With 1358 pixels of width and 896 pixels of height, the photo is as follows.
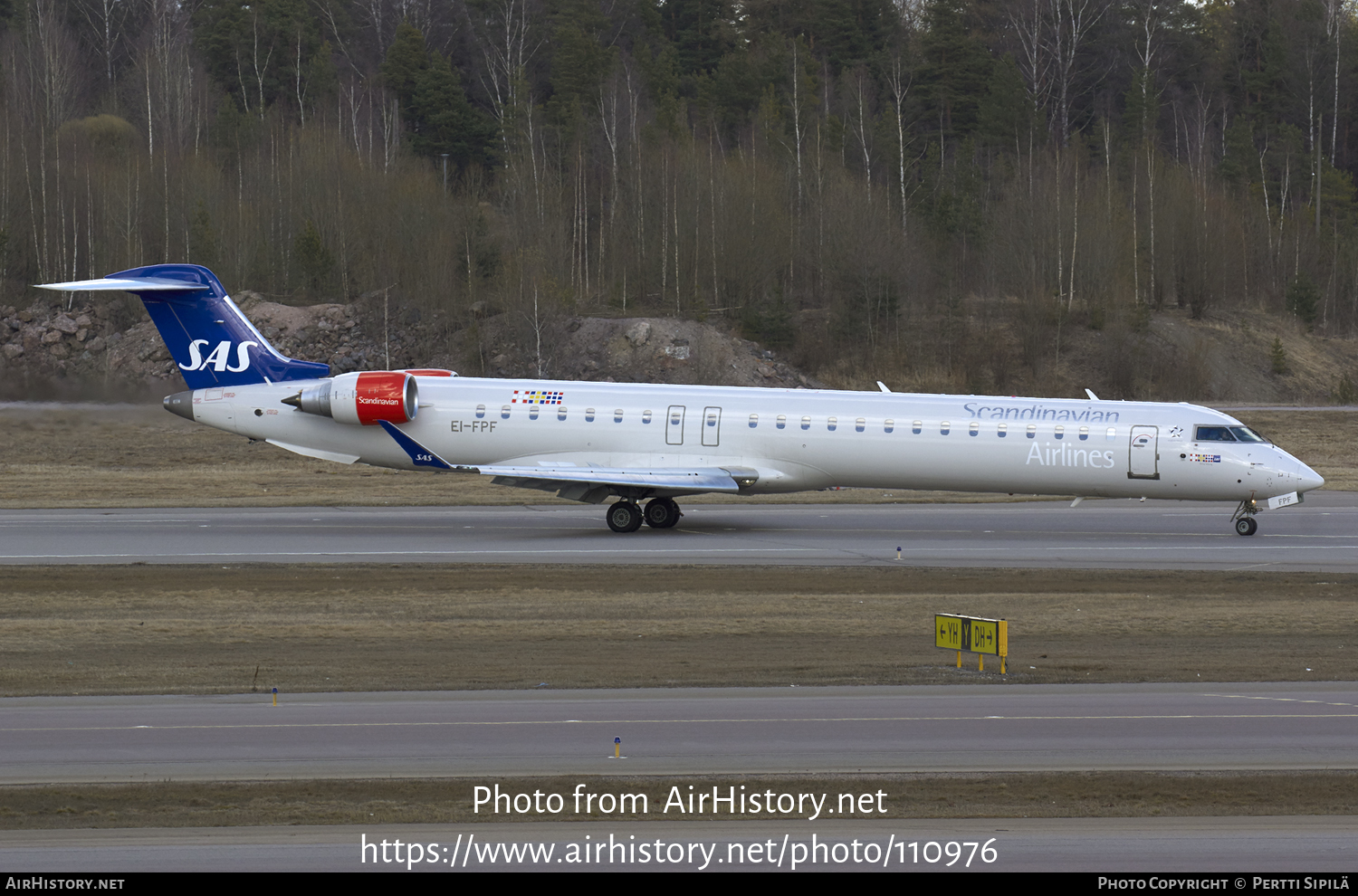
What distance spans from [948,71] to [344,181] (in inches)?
1602

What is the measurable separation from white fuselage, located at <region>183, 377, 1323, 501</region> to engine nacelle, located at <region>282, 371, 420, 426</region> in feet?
1.20

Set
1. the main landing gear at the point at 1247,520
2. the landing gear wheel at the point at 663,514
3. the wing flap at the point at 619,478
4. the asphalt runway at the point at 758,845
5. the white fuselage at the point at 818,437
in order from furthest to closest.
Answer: the landing gear wheel at the point at 663,514 → the main landing gear at the point at 1247,520 → the white fuselage at the point at 818,437 → the wing flap at the point at 619,478 → the asphalt runway at the point at 758,845

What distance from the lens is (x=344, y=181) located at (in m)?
65.3

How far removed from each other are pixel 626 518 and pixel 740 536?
96.1 inches

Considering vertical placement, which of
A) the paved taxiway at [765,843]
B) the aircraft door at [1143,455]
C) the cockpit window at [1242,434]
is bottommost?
the paved taxiway at [765,843]

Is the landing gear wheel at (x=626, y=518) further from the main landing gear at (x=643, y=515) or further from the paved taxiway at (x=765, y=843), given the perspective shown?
the paved taxiway at (x=765, y=843)

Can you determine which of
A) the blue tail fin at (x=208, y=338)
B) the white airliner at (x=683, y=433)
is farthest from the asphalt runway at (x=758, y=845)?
the blue tail fin at (x=208, y=338)

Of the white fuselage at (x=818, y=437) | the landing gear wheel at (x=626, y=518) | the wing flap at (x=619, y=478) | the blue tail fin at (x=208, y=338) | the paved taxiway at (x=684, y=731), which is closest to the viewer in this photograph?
the paved taxiway at (x=684, y=731)

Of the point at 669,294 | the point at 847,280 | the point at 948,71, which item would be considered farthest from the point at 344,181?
the point at 948,71

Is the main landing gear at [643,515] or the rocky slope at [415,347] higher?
the rocky slope at [415,347]

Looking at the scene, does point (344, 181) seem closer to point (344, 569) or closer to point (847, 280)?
point (847, 280)

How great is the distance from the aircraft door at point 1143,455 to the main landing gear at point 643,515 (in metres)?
9.51

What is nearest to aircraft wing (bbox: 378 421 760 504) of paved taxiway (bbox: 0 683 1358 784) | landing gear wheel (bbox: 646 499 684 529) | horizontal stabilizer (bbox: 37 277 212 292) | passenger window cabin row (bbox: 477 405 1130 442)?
landing gear wheel (bbox: 646 499 684 529)

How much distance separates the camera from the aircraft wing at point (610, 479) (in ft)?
91.6
